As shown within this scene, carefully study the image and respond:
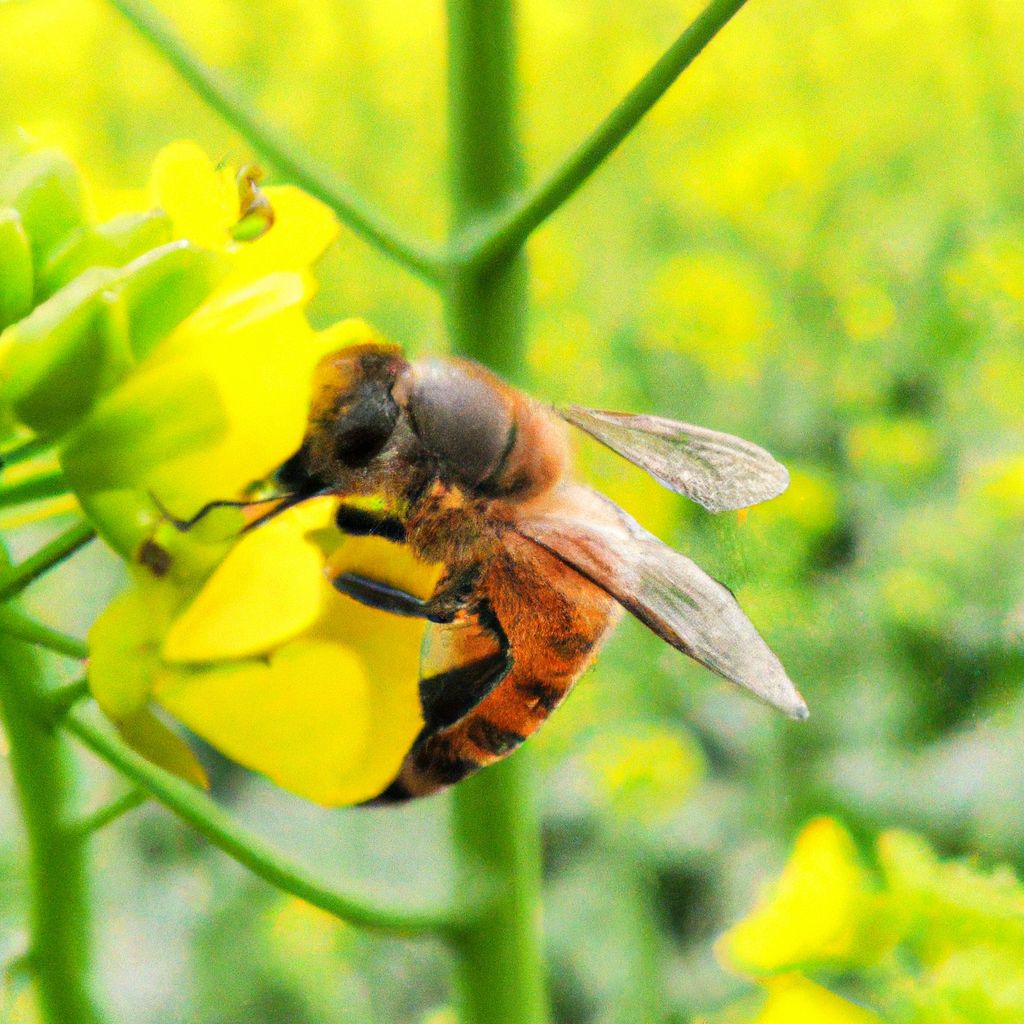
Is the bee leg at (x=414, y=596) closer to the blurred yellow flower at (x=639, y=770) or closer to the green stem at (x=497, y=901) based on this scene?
the green stem at (x=497, y=901)

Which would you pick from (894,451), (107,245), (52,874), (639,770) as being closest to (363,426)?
(107,245)

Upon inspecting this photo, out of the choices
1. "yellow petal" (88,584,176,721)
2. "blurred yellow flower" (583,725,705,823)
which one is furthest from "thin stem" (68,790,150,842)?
"blurred yellow flower" (583,725,705,823)

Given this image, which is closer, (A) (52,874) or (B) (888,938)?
(A) (52,874)

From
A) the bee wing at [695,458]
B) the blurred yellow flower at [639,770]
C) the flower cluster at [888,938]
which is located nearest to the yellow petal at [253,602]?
the bee wing at [695,458]

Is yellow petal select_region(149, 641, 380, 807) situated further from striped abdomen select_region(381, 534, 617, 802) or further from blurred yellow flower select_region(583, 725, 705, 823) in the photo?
blurred yellow flower select_region(583, 725, 705, 823)

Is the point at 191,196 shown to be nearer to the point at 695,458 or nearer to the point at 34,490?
the point at 34,490
